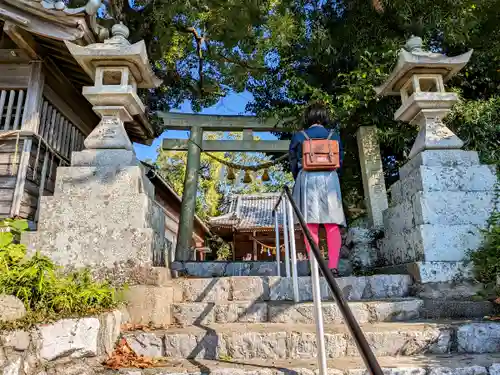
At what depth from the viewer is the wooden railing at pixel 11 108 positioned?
17.7ft

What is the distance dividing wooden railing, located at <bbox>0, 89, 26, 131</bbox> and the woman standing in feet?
13.4

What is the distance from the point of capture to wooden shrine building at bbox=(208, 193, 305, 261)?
16266mm

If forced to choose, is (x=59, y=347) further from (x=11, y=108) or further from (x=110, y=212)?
(x=11, y=108)

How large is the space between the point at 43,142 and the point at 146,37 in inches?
136

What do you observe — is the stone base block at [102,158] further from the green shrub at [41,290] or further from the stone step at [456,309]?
the stone step at [456,309]

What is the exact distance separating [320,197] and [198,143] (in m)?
4.62


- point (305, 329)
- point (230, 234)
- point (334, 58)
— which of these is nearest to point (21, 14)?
point (334, 58)

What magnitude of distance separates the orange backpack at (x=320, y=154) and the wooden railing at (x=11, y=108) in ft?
13.7

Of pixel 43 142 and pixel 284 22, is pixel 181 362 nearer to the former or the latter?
pixel 43 142

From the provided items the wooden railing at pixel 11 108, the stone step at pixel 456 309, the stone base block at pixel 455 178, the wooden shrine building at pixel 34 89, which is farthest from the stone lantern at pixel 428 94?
the wooden railing at pixel 11 108

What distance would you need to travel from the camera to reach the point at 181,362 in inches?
98.7

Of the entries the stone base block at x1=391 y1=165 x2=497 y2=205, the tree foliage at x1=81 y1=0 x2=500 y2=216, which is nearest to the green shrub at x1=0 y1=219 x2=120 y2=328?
the stone base block at x1=391 y1=165 x2=497 y2=205

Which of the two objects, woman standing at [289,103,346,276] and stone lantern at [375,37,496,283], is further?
woman standing at [289,103,346,276]

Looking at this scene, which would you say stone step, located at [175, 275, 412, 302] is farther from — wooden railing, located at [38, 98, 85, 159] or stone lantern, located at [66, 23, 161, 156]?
wooden railing, located at [38, 98, 85, 159]
